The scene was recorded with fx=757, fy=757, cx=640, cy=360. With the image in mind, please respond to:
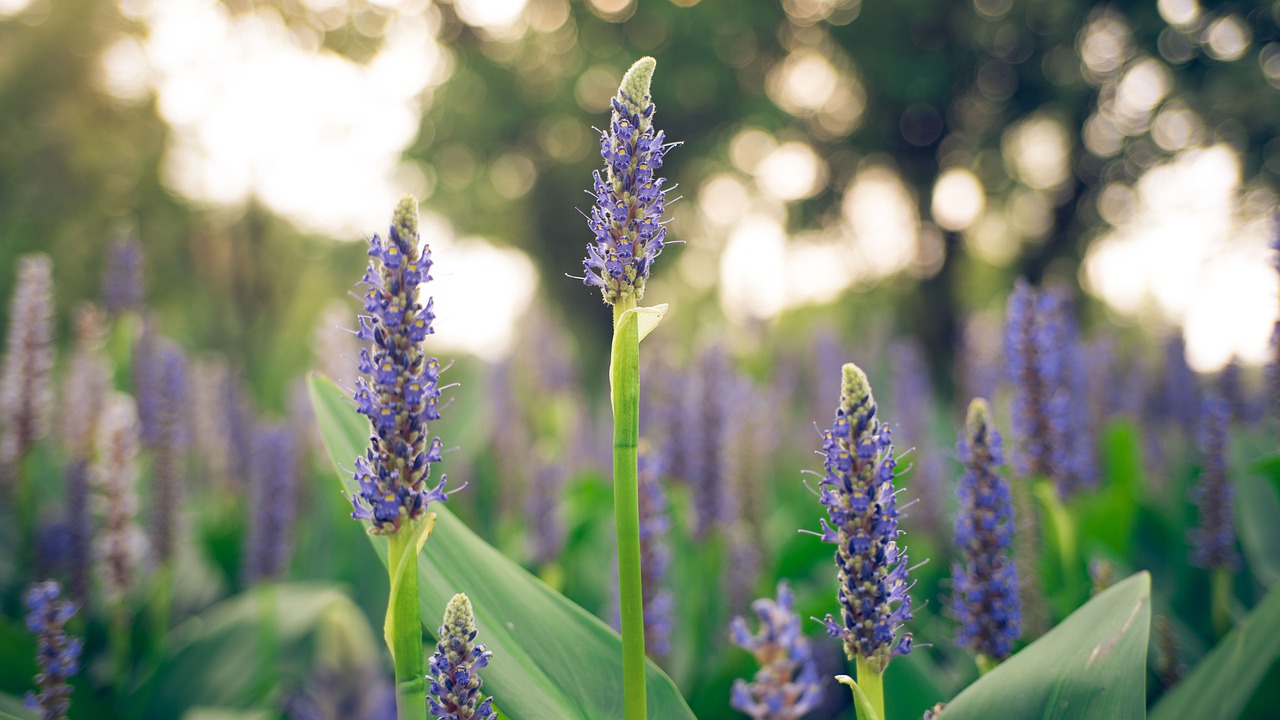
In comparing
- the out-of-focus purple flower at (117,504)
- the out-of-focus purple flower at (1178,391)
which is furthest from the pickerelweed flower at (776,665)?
the out-of-focus purple flower at (1178,391)

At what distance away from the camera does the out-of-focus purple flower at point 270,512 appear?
322cm

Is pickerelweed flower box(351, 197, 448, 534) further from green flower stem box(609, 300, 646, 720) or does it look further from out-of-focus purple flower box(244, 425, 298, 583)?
out-of-focus purple flower box(244, 425, 298, 583)

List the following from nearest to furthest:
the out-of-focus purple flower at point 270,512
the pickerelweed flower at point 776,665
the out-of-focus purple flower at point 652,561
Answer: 1. the pickerelweed flower at point 776,665
2. the out-of-focus purple flower at point 652,561
3. the out-of-focus purple flower at point 270,512

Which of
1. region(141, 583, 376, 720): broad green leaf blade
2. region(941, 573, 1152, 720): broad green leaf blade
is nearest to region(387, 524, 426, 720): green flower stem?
region(941, 573, 1152, 720): broad green leaf blade

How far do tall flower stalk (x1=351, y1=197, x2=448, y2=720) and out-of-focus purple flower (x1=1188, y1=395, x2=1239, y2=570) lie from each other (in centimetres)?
298

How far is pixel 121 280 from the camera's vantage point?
4.59 m

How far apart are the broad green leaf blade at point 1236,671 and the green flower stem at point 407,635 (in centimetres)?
166

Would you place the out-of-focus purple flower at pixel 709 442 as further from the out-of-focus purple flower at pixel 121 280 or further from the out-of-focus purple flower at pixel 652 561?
the out-of-focus purple flower at pixel 121 280

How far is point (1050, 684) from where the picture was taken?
142 centimetres

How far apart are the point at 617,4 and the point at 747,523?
2069cm

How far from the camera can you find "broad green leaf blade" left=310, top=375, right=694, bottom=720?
154 cm

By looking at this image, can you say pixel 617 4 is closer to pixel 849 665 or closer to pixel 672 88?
pixel 672 88

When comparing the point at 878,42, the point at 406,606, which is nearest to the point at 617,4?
the point at 878,42

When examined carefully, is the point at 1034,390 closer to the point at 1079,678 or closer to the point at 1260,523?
the point at 1260,523
